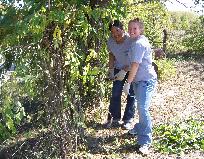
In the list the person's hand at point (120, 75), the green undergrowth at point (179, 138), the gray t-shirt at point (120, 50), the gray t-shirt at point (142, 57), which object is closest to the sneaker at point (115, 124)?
the green undergrowth at point (179, 138)

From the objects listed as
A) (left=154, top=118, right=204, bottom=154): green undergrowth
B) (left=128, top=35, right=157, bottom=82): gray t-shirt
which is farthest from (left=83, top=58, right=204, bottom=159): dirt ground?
(left=128, top=35, right=157, bottom=82): gray t-shirt

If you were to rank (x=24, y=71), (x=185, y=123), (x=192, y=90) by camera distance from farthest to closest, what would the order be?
(x=192, y=90)
(x=185, y=123)
(x=24, y=71)

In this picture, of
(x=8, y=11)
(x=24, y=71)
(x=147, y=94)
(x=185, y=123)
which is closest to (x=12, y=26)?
(x=8, y=11)

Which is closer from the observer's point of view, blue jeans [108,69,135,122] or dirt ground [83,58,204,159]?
dirt ground [83,58,204,159]

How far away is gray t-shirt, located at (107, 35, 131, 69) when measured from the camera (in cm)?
589

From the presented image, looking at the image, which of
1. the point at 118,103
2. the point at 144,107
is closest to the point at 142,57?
the point at 144,107

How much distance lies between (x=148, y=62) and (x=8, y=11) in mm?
1805

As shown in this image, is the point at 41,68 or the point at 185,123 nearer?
the point at 41,68

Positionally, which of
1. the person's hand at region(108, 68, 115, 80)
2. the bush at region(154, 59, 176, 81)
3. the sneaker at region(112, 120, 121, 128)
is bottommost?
the sneaker at region(112, 120, 121, 128)

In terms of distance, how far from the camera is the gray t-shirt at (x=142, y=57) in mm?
4965

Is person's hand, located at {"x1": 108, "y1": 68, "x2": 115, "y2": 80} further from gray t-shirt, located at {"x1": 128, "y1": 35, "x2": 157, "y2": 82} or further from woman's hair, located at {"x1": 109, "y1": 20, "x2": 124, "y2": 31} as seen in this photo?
gray t-shirt, located at {"x1": 128, "y1": 35, "x2": 157, "y2": 82}

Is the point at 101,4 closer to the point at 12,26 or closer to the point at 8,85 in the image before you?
the point at 12,26

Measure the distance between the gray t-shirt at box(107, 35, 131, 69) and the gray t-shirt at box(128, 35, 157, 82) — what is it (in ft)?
2.34

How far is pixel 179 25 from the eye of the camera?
21.6 m
